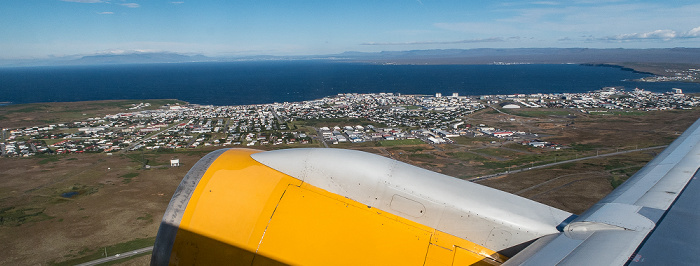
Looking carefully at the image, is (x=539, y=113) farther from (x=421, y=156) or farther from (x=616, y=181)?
(x=616, y=181)

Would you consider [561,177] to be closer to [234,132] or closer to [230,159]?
[230,159]

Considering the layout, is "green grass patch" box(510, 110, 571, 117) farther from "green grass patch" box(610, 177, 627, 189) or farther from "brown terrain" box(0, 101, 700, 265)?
"green grass patch" box(610, 177, 627, 189)

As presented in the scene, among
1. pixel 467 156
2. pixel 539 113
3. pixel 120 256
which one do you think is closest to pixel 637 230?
pixel 120 256

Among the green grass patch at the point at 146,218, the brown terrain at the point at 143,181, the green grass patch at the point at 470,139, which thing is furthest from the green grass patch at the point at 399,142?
the green grass patch at the point at 146,218

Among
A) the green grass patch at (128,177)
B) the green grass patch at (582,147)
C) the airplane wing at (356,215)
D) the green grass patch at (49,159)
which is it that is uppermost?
the airplane wing at (356,215)

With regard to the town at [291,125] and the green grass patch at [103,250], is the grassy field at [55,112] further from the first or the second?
the green grass patch at [103,250]

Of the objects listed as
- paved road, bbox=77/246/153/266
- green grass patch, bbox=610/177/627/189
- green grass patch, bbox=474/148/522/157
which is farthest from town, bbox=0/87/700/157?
paved road, bbox=77/246/153/266
